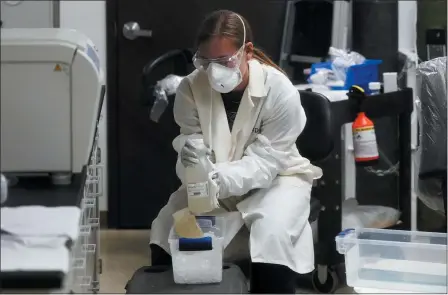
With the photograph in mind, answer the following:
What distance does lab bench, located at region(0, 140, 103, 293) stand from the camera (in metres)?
1.21

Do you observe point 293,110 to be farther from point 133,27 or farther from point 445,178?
point 133,27

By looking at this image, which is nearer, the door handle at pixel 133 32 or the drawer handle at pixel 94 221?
the drawer handle at pixel 94 221

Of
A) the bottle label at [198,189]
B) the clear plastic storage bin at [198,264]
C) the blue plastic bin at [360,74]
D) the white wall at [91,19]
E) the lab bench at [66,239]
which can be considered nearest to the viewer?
the lab bench at [66,239]

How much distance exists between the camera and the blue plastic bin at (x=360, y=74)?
267 cm

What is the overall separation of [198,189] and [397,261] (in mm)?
701

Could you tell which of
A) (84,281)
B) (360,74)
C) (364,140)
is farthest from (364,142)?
(84,281)

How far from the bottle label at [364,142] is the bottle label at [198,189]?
854 mm

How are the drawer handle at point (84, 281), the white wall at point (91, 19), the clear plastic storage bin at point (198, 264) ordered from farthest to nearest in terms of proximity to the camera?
1. the white wall at point (91, 19)
2. the clear plastic storage bin at point (198, 264)
3. the drawer handle at point (84, 281)

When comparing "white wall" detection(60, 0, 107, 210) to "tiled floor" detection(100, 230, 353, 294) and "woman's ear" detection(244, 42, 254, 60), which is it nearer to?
"tiled floor" detection(100, 230, 353, 294)

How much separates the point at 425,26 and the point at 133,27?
122 cm

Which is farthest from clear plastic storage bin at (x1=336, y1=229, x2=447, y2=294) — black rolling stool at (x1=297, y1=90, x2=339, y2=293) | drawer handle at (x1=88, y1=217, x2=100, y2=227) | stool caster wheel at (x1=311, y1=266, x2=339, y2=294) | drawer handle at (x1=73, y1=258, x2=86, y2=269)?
drawer handle at (x1=73, y1=258, x2=86, y2=269)

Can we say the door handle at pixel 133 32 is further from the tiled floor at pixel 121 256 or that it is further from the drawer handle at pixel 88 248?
the drawer handle at pixel 88 248

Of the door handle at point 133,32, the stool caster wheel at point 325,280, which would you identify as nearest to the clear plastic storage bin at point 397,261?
the stool caster wheel at point 325,280

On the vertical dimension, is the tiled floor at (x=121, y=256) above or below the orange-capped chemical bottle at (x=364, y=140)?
below
